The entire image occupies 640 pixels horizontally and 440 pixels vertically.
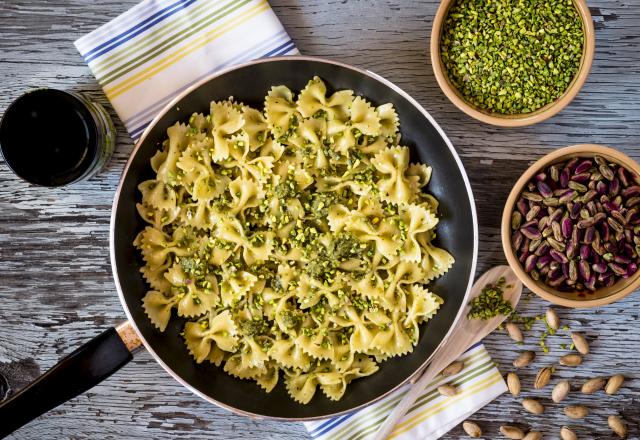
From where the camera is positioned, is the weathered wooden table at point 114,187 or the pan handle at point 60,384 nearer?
the pan handle at point 60,384

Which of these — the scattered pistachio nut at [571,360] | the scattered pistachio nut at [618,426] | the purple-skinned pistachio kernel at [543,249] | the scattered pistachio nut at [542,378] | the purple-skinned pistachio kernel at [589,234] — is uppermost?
the purple-skinned pistachio kernel at [589,234]

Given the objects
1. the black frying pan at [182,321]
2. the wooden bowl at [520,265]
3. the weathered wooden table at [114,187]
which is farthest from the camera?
the weathered wooden table at [114,187]

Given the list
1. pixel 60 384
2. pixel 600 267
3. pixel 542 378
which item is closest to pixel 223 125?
pixel 60 384

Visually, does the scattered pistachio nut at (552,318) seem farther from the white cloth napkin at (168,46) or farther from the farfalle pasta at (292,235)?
the white cloth napkin at (168,46)

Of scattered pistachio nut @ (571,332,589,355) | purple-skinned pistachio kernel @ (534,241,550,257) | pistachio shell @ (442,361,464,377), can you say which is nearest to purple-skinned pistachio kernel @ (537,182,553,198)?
purple-skinned pistachio kernel @ (534,241,550,257)

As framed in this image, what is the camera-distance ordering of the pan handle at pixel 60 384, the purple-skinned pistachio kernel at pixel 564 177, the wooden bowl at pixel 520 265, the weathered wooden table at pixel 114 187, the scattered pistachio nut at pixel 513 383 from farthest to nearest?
the scattered pistachio nut at pixel 513 383 < the weathered wooden table at pixel 114 187 < the purple-skinned pistachio kernel at pixel 564 177 < the wooden bowl at pixel 520 265 < the pan handle at pixel 60 384

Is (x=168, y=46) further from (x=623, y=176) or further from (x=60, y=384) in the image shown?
(x=623, y=176)

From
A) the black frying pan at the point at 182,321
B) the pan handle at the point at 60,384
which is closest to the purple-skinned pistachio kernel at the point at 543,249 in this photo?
the black frying pan at the point at 182,321
